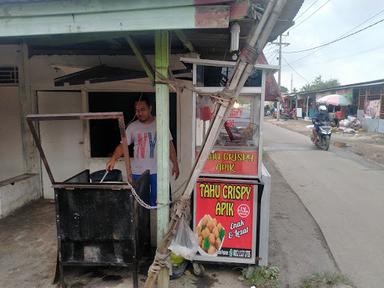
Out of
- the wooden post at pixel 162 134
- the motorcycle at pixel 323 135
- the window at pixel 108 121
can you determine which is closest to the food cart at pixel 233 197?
the wooden post at pixel 162 134

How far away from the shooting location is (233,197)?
3.68m

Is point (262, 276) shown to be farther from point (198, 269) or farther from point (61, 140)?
point (61, 140)

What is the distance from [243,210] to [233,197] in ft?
0.56

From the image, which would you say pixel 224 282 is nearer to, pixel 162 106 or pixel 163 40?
pixel 162 106

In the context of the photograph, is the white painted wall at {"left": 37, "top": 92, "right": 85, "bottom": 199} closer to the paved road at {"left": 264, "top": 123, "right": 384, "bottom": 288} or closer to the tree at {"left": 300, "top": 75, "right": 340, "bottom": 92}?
the paved road at {"left": 264, "top": 123, "right": 384, "bottom": 288}

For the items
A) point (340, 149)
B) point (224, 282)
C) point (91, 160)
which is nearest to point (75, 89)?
point (91, 160)

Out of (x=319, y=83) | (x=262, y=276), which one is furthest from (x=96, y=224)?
(x=319, y=83)

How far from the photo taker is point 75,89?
593 cm

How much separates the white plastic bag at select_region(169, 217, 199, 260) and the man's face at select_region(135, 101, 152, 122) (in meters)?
1.57

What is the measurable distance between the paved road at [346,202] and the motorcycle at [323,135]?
92 centimetres

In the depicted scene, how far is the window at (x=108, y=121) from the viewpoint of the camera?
231 inches

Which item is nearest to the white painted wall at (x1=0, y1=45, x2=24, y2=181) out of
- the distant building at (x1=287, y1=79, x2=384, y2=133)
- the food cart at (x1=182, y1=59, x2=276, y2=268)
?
the food cart at (x1=182, y1=59, x2=276, y2=268)

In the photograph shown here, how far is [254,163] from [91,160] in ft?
10.7

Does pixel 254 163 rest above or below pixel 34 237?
above
